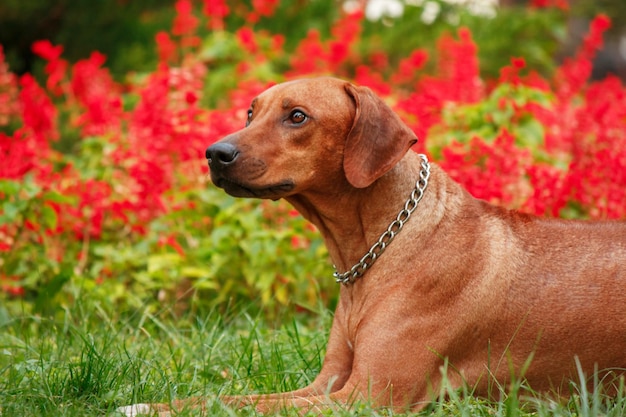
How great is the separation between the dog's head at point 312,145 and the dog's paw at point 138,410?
93cm

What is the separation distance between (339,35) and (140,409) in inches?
239

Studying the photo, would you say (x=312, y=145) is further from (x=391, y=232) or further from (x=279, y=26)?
(x=279, y=26)

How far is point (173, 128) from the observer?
5426mm

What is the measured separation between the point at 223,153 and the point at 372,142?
2.00 ft

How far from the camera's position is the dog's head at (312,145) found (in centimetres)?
335

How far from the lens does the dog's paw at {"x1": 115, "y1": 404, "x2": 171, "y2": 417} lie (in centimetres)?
298

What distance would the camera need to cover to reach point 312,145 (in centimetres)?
345

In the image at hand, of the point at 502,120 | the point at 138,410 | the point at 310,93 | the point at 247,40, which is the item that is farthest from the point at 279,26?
the point at 138,410

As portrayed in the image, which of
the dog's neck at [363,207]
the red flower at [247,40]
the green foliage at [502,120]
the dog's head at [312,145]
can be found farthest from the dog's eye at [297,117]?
the red flower at [247,40]

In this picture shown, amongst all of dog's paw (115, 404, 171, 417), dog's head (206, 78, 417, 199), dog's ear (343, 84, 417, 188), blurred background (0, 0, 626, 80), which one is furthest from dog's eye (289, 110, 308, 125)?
blurred background (0, 0, 626, 80)

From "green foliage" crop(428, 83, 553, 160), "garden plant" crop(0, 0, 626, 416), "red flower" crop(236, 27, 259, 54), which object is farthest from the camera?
"red flower" crop(236, 27, 259, 54)

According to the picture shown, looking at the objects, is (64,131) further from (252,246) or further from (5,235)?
(252,246)

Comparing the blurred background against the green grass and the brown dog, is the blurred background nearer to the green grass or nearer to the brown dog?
the green grass

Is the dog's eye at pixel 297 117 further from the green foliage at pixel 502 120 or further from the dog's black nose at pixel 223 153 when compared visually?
the green foliage at pixel 502 120
